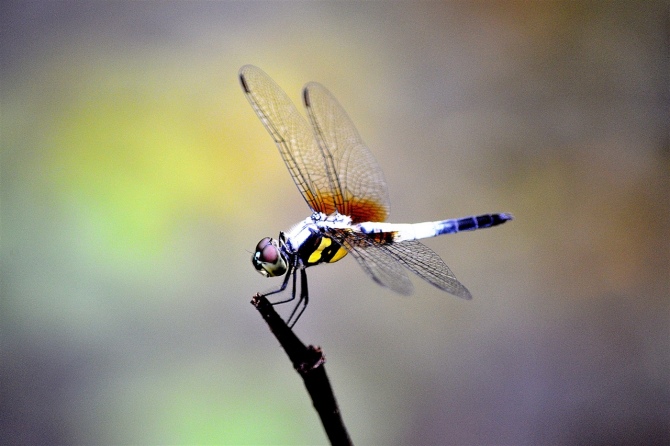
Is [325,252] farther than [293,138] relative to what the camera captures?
No

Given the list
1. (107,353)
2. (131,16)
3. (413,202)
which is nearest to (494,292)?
(413,202)

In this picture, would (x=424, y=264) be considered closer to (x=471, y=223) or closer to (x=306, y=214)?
(x=471, y=223)

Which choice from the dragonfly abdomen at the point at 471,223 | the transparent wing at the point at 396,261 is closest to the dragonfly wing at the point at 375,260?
the transparent wing at the point at 396,261

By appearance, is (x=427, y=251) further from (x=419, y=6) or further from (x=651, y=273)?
(x=419, y=6)

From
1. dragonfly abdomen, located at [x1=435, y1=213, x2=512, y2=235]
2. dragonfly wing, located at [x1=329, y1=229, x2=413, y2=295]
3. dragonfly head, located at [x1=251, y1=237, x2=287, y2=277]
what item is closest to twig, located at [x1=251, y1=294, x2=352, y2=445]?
dragonfly wing, located at [x1=329, y1=229, x2=413, y2=295]

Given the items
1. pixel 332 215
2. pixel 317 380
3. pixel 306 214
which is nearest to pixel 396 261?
pixel 332 215

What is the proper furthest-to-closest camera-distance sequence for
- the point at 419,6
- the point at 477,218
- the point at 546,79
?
1. the point at 419,6
2. the point at 546,79
3. the point at 477,218

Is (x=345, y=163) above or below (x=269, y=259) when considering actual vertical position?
above

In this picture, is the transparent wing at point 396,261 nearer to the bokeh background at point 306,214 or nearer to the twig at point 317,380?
the twig at point 317,380
